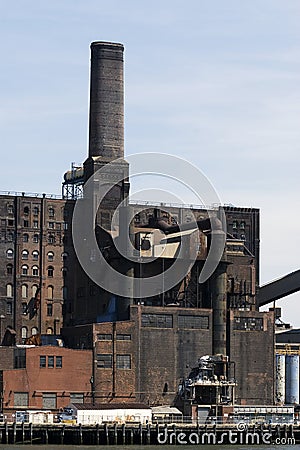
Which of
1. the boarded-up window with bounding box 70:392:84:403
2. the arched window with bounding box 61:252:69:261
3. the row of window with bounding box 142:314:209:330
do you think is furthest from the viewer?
the arched window with bounding box 61:252:69:261

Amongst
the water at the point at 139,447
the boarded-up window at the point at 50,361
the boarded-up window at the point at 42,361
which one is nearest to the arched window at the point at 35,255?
the boarded-up window at the point at 50,361

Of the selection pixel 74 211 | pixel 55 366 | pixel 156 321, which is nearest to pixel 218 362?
pixel 156 321

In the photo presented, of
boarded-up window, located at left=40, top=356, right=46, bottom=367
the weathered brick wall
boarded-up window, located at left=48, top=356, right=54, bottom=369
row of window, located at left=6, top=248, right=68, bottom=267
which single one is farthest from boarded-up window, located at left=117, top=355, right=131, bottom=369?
row of window, located at left=6, top=248, right=68, bottom=267

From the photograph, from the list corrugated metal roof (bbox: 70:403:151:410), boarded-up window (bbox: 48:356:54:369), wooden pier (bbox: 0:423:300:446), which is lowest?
wooden pier (bbox: 0:423:300:446)

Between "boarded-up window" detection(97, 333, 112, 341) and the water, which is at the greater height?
"boarded-up window" detection(97, 333, 112, 341)

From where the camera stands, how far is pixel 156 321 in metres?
103

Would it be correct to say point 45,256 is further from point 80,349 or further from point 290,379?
point 290,379

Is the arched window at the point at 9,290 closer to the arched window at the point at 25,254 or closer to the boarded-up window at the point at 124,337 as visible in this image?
the arched window at the point at 25,254

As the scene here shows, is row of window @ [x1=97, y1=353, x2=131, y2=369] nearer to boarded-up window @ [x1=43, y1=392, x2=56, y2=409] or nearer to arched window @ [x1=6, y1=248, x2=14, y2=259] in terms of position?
boarded-up window @ [x1=43, y1=392, x2=56, y2=409]

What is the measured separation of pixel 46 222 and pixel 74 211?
2.65 meters

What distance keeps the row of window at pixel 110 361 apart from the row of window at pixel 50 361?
3.08 metres

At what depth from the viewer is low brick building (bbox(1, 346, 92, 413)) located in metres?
97.8

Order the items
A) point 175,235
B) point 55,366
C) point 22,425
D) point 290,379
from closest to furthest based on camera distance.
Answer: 1. point 22,425
2. point 55,366
3. point 175,235
4. point 290,379

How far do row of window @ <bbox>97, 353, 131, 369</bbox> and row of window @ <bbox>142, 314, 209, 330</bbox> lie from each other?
121 inches
